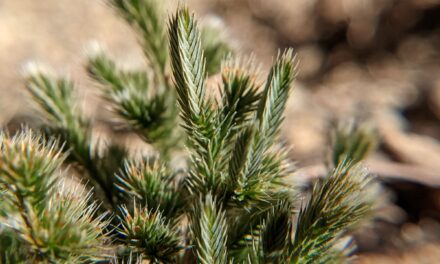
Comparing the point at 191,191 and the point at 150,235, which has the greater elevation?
the point at 191,191

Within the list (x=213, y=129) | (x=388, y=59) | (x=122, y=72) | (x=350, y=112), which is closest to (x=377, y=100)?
(x=350, y=112)

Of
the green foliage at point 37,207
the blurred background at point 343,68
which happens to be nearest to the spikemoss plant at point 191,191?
the green foliage at point 37,207

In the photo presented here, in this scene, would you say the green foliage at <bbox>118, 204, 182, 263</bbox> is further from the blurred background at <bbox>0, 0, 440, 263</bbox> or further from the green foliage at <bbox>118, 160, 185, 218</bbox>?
the blurred background at <bbox>0, 0, 440, 263</bbox>

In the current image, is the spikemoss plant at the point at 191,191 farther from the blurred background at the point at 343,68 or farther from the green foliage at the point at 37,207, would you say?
the blurred background at the point at 343,68

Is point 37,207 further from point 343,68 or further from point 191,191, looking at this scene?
point 343,68

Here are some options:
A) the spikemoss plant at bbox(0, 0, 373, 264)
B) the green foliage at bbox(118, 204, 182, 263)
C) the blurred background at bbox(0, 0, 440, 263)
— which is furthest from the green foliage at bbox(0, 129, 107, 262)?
the blurred background at bbox(0, 0, 440, 263)

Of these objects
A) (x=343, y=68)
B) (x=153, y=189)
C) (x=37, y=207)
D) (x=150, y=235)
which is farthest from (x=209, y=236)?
(x=343, y=68)

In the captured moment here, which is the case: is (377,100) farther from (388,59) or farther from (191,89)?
Answer: (191,89)
